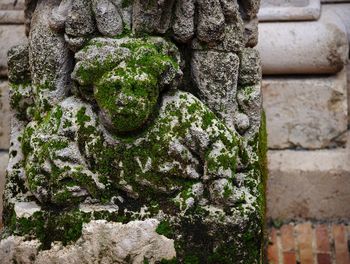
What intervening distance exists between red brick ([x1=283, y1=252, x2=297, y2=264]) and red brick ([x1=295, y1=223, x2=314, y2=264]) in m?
0.03

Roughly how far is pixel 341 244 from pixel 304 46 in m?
1.06

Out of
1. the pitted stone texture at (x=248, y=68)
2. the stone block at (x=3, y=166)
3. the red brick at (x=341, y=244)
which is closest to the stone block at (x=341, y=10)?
the red brick at (x=341, y=244)

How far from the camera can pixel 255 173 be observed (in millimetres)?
3188

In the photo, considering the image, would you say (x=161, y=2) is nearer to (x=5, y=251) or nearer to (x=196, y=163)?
(x=196, y=163)

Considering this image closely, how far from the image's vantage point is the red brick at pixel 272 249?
4.11m

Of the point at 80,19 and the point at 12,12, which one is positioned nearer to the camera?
the point at 80,19

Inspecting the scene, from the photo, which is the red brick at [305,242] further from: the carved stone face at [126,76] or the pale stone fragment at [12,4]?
the pale stone fragment at [12,4]

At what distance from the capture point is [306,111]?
Answer: 176 inches

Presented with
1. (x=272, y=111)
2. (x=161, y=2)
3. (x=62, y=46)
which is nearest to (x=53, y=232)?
(x=62, y=46)

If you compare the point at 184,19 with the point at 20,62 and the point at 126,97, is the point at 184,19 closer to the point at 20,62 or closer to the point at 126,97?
the point at 126,97

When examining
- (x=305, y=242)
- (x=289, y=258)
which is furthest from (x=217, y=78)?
(x=305, y=242)

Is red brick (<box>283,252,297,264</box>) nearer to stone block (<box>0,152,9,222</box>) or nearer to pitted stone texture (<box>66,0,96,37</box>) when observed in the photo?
stone block (<box>0,152,9,222</box>)

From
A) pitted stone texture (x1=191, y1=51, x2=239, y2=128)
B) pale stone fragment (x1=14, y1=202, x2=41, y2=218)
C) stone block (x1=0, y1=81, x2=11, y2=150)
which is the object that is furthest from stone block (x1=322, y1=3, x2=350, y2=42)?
pale stone fragment (x1=14, y1=202, x2=41, y2=218)

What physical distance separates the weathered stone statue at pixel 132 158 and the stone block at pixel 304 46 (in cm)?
134
